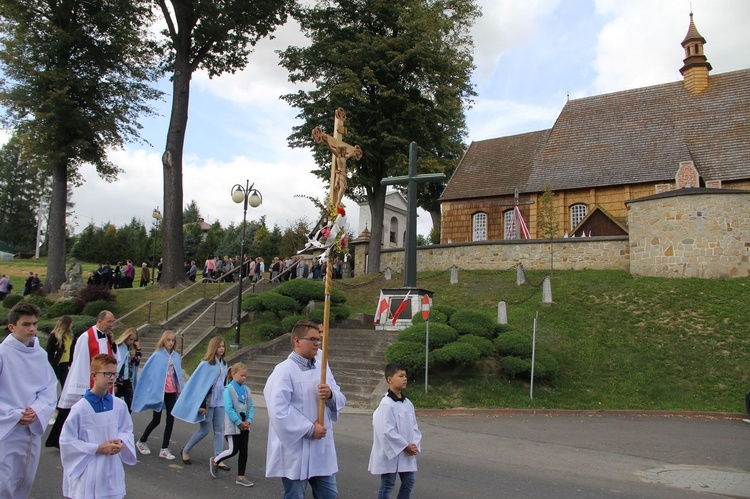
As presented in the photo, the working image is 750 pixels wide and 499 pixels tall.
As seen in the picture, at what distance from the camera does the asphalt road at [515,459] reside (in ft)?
21.5

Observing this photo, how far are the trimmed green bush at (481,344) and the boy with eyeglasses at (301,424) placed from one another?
30.4ft

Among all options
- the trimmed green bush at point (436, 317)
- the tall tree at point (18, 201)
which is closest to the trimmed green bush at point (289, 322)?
the trimmed green bush at point (436, 317)

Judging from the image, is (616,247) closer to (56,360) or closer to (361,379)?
(361,379)

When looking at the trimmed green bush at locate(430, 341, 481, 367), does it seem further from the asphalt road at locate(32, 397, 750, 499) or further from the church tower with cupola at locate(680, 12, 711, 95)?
the church tower with cupola at locate(680, 12, 711, 95)

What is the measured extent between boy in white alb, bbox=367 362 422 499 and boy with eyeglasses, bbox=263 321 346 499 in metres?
0.61

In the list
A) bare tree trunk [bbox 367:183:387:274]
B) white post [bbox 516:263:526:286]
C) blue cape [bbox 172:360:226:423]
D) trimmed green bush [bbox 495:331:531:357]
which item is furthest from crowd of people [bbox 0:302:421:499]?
bare tree trunk [bbox 367:183:387:274]

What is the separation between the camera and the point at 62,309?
72.5ft

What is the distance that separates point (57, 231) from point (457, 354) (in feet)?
70.9

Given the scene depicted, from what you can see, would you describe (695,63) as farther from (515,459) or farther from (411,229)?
(515,459)

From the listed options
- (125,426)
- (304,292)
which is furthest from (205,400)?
(304,292)

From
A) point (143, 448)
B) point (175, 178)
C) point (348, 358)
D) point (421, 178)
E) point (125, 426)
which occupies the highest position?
point (175, 178)

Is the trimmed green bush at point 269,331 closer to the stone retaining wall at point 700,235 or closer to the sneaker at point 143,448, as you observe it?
the sneaker at point 143,448

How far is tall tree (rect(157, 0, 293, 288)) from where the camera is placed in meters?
24.8

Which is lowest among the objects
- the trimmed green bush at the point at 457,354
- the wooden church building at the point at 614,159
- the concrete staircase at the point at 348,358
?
the concrete staircase at the point at 348,358
